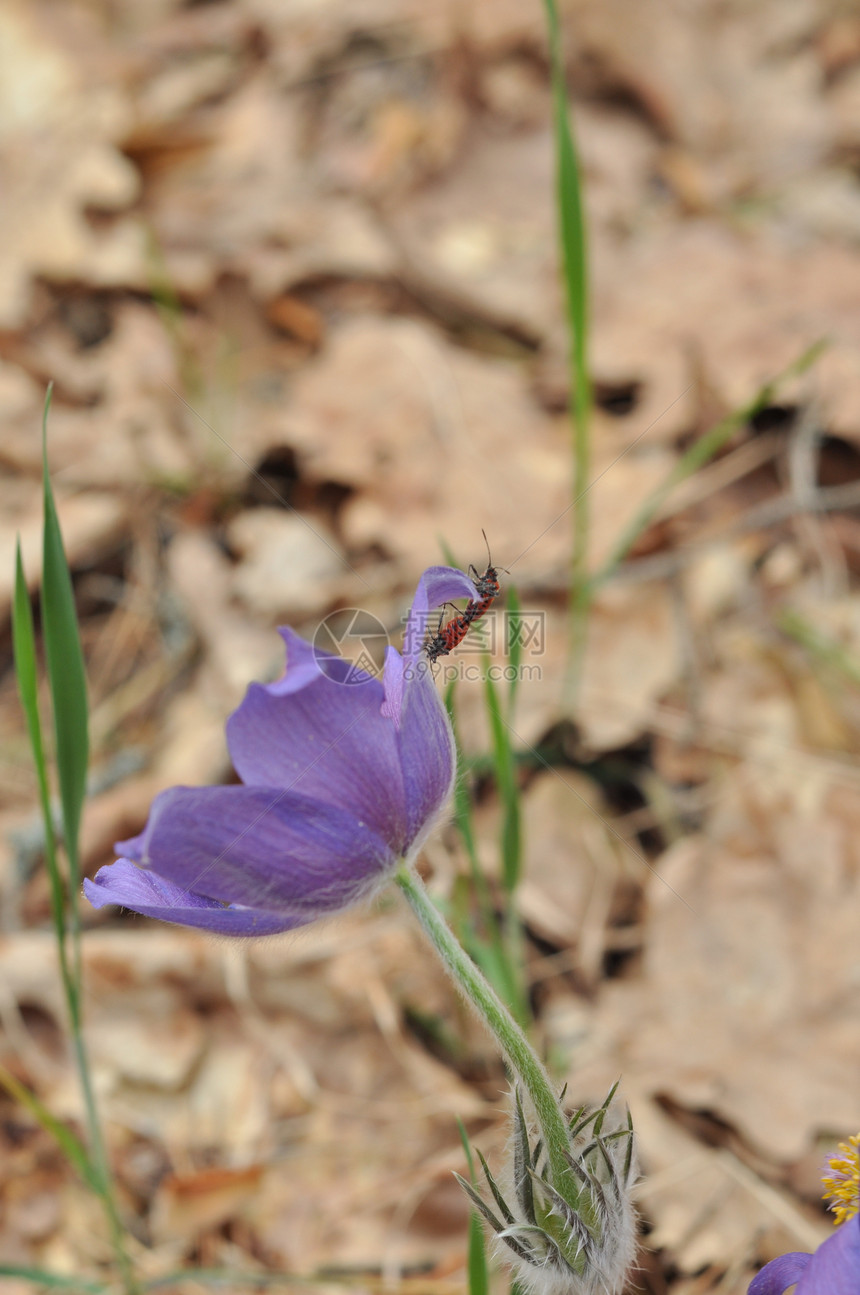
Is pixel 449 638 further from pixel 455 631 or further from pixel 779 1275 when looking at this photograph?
pixel 779 1275

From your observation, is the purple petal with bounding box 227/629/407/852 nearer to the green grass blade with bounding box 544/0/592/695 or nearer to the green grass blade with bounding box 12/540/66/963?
the green grass blade with bounding box 12/540/66/963

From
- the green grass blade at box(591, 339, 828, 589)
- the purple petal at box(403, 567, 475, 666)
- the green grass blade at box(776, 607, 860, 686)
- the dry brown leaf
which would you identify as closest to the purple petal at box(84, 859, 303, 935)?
the purple petal at box(403, 567, 475, 666)

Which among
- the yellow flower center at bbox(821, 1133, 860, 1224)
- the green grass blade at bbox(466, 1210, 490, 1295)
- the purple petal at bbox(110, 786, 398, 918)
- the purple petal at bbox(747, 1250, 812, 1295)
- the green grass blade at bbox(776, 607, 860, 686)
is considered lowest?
the green grass blade at bbox(776, 607, 860, 686)

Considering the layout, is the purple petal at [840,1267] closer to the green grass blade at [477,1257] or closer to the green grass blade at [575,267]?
the green grass blade at [477,1257]

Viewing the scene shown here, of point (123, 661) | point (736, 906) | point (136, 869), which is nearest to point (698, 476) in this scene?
point (736, 906)

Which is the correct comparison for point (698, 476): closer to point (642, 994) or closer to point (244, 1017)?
point (642, 994)

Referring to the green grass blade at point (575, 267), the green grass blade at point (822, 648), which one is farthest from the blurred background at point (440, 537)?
the green grass blade at point (575, 267)
